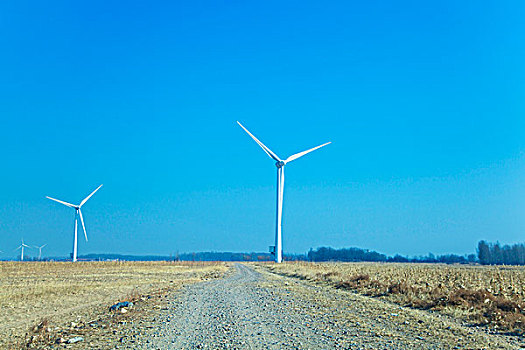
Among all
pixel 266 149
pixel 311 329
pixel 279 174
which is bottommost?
pixel 311 329

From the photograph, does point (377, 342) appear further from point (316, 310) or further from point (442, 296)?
point (442, 296)

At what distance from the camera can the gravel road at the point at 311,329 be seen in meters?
11.4

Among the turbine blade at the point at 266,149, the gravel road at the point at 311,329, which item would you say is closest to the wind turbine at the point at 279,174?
the turbine blade at the point at 266,149

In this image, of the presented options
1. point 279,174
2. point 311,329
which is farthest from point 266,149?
point 311,329

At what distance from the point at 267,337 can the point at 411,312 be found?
7.51 meters

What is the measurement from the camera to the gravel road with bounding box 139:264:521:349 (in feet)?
37.3

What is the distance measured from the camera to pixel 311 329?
1341 centimetres

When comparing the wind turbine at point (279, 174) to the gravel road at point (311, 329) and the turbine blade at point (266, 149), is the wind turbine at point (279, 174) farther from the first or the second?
the gravel road at point (311, 329)

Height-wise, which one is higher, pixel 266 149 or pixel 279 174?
pixel 266 149

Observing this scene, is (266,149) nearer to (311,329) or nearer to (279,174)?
(279,174)

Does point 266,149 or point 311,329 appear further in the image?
point 266,149

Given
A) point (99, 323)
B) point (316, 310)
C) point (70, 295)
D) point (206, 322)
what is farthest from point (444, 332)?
point (70, 295)

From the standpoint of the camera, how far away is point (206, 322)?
15.1m

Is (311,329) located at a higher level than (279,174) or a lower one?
lower
